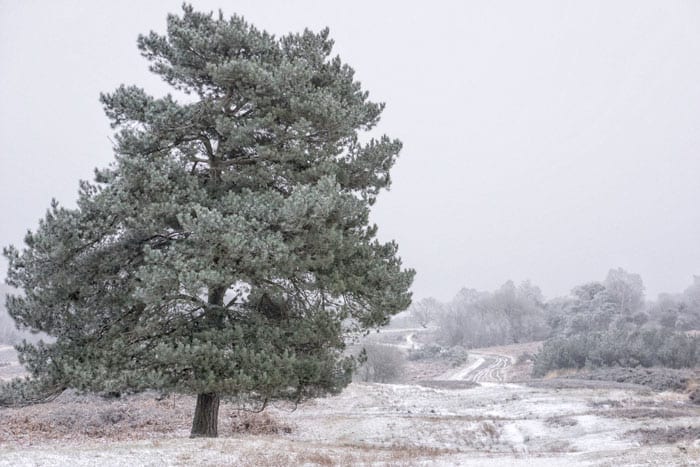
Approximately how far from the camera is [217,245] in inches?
390

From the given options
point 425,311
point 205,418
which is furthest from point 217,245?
point 425,311

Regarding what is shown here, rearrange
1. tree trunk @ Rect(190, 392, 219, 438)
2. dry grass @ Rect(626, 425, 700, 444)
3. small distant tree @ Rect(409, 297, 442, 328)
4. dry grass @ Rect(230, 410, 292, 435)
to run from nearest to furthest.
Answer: tree trunk @ Rect(190, 392, 219, 438), dry grass @ Rect(626, 425, 700, 444), dry grass @ Rect(230, 410, 292, 435), small distant tree @ Rect(409, 297, 442, 328)

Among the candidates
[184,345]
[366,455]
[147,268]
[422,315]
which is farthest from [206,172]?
[422,315]

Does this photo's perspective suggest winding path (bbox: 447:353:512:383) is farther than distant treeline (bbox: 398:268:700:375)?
Yes

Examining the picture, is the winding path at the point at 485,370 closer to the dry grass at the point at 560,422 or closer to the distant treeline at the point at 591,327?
the distant treeline at the point at 591,327

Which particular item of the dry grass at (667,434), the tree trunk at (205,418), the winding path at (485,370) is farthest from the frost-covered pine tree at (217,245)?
the winding path at (485,370)

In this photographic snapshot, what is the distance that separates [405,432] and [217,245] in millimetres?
11018

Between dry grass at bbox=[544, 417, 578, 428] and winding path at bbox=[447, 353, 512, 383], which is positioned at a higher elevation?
winding path at bbox=[447, 353, 512, 383]

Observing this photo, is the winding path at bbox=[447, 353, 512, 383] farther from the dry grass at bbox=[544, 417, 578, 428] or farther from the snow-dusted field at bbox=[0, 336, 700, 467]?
the dry grass at bbox=[544, 417, 578, 428]

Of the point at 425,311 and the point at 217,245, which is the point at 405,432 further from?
the point at 425,311

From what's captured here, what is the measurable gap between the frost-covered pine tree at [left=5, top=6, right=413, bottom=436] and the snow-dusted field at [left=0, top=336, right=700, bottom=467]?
4.35 ft

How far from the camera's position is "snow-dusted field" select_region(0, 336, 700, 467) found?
1014 cm

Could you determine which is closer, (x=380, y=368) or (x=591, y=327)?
(x=380, y=368)

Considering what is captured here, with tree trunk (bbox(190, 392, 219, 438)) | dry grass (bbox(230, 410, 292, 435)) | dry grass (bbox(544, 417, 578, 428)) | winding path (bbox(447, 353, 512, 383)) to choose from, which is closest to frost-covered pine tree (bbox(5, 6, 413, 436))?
tree trunk (bbox(190, 392, 219, 438))
